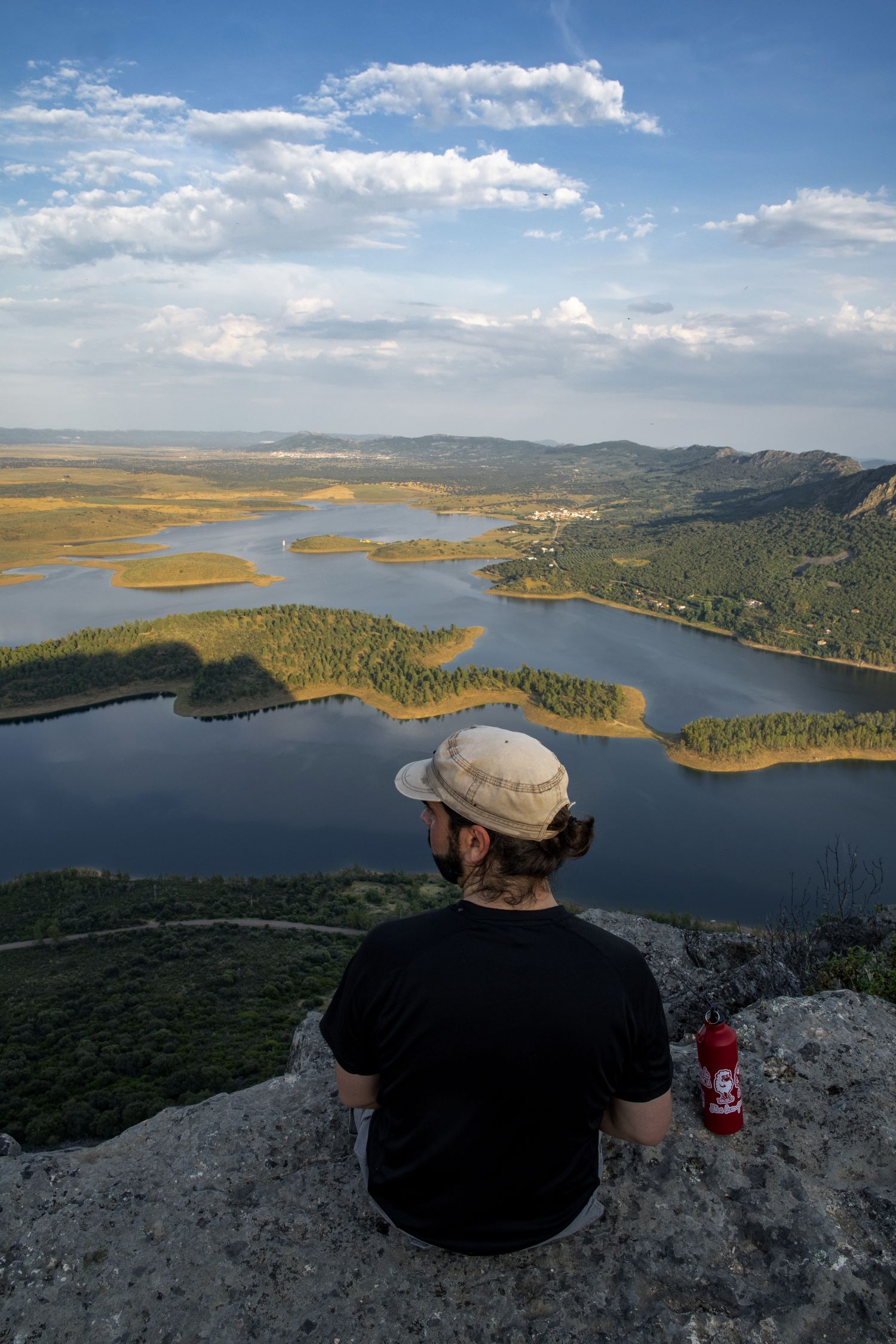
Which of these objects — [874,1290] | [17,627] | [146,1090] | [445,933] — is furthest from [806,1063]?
[17,627]

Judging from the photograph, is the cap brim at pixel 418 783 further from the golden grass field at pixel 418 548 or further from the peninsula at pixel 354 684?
the golden grass field at pixel 418 548

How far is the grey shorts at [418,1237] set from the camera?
279 cm

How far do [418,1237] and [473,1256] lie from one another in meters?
0.26

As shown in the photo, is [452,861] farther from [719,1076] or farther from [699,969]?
[699,969]

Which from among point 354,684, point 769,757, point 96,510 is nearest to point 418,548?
point 354,684

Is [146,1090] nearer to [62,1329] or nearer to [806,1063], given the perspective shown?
[62,1329]

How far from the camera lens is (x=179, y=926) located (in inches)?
939

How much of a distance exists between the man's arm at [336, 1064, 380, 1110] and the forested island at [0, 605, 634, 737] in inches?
1768

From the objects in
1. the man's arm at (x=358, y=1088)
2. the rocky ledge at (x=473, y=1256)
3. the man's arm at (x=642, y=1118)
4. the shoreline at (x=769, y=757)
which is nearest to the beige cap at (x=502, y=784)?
the man's arm at (x=358, y=1088)

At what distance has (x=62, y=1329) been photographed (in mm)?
2803

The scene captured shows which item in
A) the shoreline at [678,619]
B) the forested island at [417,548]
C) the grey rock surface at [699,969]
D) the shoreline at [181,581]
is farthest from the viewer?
the forested island at [417,548]

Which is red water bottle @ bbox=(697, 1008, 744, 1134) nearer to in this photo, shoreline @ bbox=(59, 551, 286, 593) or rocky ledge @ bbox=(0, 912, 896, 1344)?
rocky ledge @ bbox=(0, 912, 896, 1344)

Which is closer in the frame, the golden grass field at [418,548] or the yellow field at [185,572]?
the yellow field at [185,572]

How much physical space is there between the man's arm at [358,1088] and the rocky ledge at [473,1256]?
83 cm
